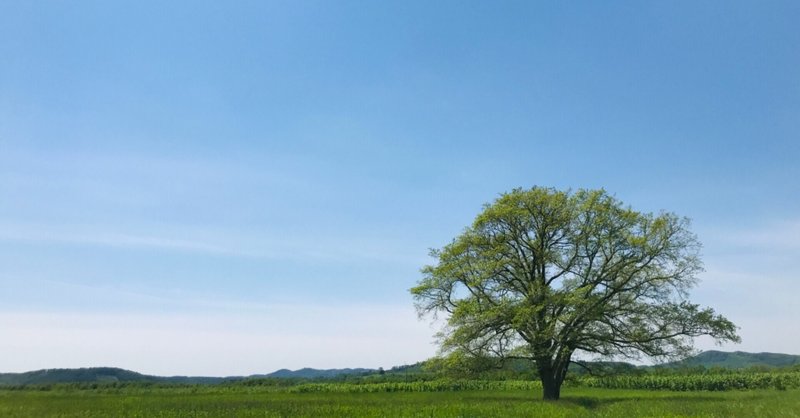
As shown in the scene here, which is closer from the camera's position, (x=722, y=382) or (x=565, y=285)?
(x=565, y=285)

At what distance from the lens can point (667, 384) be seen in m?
64.8

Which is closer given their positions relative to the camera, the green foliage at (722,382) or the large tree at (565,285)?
the large tree at (565,285)

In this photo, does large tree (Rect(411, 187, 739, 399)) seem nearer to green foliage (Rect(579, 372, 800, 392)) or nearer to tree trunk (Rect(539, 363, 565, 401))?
tree trunk (Rect(539, 363, 565, 401))

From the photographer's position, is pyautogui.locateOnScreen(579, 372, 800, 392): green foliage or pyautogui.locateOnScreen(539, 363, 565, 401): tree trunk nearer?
pyautogui.locateOnScreen(539, 363, 565, 401): tree trunk

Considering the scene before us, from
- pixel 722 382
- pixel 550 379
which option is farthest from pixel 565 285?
pixel 722 382

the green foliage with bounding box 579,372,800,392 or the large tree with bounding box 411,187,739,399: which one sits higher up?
the large tree with bounding box 411,187,739,399

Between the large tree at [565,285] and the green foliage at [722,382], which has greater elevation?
the large tree at [565,285]

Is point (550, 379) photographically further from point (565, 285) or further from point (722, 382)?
point (722, 382)

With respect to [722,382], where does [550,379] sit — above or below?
above

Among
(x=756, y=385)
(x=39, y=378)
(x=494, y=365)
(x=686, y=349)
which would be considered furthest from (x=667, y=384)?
(x=39, y=378)

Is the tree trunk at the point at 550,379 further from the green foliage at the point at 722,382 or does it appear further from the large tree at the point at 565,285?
the green foliage at the point at 722,382

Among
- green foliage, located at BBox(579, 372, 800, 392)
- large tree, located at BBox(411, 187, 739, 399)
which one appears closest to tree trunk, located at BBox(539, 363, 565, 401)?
large tree, located at BBox(411, 187, 739, 399)

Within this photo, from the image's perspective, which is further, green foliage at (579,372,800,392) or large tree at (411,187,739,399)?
green foliage at (579,372,800,392)

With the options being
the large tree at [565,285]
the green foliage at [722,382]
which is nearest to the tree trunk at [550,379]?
the large tree at [565,285]
